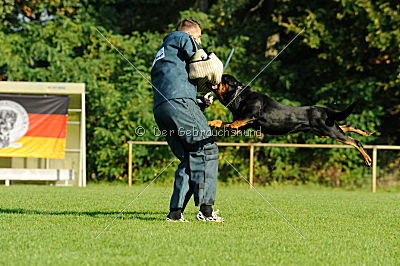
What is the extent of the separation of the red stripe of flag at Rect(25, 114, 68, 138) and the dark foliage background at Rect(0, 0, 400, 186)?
44.6 inches

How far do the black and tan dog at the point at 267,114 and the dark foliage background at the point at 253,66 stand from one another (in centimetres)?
847

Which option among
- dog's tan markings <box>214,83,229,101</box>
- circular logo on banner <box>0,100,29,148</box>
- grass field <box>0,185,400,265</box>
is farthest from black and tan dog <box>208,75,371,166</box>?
circular logo on banner <box>0,100,29,148</box>

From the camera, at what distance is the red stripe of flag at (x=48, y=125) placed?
15453 millimetres

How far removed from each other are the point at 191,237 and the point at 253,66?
14.1 meters

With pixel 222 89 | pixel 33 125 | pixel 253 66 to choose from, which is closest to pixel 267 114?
pixel 222 89

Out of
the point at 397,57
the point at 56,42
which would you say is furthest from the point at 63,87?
the point at 397,57

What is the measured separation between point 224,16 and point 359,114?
5.52 meters

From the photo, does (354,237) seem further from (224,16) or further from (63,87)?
(224,16)

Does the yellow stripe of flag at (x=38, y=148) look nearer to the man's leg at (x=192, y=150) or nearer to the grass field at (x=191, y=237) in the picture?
the grass field at (x=191, y=237)

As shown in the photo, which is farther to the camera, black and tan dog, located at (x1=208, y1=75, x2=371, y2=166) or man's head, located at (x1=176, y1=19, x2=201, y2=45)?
black and tan dog, located at (x1=208, y1=75, x2=371, y2=166)

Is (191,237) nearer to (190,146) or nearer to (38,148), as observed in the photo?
(190,146)

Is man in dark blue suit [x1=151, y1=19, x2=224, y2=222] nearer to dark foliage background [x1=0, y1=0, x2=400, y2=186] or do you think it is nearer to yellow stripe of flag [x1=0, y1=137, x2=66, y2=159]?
yellow stripe of flag [x1=0, y1=137, x2=66, y2=159]

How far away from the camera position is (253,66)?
18.9 meters

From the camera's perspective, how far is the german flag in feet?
50.2
